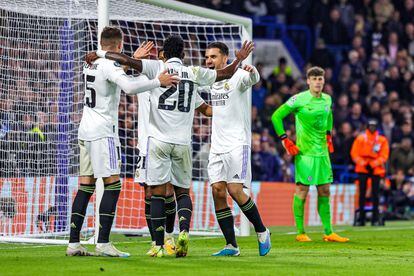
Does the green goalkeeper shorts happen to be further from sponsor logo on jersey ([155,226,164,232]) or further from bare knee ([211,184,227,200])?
sponsor logo on jersey ([155,226,164,232])

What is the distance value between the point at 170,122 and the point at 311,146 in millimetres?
4222

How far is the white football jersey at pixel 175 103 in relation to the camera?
1109 cm

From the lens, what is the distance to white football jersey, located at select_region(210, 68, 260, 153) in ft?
38.7

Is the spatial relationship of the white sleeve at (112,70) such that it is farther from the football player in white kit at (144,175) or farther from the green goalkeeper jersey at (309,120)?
the green goalkeeper jersey at (309,120)

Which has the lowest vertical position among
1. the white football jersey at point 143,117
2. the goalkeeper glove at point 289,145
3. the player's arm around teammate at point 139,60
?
the goalkeeper glove at point 289,145

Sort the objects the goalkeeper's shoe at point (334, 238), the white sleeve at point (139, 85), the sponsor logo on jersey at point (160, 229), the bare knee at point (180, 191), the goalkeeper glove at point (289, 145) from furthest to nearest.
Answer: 1. the goalkeeper glove at point (289, 145)
2. the goalkeeper's shoe at point (334, 238)
3. the bare knee at point (180, 191)
4. the sponsor logo on jersey at point (160, 229)
5. the white sleeve at point (139, 85)

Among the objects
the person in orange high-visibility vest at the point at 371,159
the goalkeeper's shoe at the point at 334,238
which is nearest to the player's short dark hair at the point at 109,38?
the goalkeeper's shoe at the point at 334,238

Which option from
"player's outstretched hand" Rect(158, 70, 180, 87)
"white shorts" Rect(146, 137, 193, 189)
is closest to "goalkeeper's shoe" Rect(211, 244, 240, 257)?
"white shorts" Rect(146, 137, 193, 189)

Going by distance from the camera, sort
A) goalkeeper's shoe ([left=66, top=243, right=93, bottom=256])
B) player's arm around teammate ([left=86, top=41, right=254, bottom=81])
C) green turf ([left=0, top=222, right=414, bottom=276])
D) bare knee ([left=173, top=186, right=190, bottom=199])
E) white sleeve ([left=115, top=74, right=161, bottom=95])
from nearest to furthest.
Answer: green turf ([left=0, top=222, right=414, bottom=276]) < white sleeve ([left=115, top=74, right=161, bottom=95]) < player's arm around teammate ([left=86, top=41, right=254, bottom=81]) < goalkeeper's shoe ([left=66, top=243, right=93, bottom=256]) < bare knee ([left=173, top=186, right=190, bottom=199])

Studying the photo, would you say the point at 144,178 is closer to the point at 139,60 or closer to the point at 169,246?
the point at 169,246

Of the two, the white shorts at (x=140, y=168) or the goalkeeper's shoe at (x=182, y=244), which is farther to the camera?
the white shorts at (x=140, y=168)

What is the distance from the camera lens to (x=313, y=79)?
48.9 ft

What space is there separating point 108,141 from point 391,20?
18.8m

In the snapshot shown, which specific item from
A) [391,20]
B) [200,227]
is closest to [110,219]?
[200,227]
